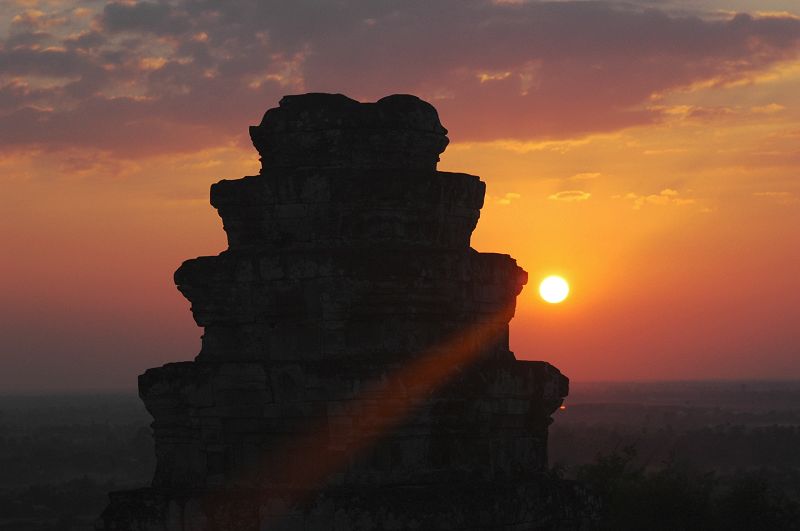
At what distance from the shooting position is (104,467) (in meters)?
80.9

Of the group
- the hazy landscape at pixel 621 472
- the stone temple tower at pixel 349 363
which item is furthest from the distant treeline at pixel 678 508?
the stone temple tower at pixel 349 363

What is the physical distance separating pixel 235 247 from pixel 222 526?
1.60 m

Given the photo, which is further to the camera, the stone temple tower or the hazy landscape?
the hazy landscape

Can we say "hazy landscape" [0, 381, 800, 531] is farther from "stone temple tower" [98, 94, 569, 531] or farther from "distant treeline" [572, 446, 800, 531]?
"stone temple tower" [98, 94, 569, 531]

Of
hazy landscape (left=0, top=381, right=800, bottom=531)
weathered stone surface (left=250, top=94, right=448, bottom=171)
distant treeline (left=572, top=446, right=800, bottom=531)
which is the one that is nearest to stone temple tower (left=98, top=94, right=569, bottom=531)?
weathered stone surface (left=250, top=94, right=448, bottom=171)

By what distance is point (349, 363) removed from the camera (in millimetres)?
7262

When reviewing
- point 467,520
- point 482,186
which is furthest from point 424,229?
point 467,520

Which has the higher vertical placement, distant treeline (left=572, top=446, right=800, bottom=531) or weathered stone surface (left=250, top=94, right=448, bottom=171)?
weathered stone surface (left=250, top=94, right=448, bottom=171)

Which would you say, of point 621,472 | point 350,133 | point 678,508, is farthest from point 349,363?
point 621,472

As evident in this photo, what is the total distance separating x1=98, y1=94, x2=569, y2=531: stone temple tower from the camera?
7230mm

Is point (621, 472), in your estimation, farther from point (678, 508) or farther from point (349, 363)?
point (349, 363)

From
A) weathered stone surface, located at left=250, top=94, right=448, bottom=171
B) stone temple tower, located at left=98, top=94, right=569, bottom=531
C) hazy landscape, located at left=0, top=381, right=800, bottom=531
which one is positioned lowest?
hazy landscape, located at left=0, top=381, right=800, bottom=531

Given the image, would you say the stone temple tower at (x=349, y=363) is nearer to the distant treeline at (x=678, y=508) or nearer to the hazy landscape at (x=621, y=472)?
the hazy landscape at (x=621, y=472)

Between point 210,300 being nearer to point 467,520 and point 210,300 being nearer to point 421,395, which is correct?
point 421,395
